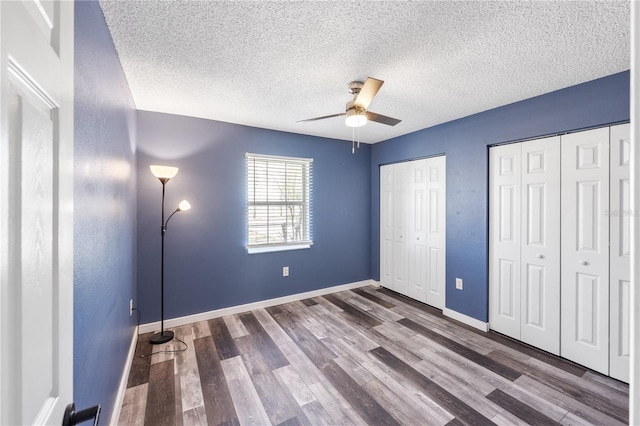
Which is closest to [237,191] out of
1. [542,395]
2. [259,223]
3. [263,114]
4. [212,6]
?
[259,223]

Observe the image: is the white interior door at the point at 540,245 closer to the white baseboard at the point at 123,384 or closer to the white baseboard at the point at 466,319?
the white baseboard at the point at 466,319

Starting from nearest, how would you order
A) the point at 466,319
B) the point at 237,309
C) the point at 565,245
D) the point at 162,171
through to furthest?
1. the point at 565,245
2. the point at 162,171
3. the point at 466,319
4. the point at 237,309

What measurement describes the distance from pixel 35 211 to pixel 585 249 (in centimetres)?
343

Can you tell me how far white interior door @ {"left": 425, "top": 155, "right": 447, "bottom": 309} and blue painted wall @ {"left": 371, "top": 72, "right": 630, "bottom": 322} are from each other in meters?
0.11

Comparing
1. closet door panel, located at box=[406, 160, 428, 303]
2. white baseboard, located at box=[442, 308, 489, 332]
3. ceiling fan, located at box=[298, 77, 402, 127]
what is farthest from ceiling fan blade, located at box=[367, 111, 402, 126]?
white baseboard, located at box=[442, 308, 489, 332]

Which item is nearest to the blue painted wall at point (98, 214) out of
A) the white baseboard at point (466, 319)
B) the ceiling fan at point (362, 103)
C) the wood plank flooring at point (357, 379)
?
the wood plank flooring at point (357, 379)

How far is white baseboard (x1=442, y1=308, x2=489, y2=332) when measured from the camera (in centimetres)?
301

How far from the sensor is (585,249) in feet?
7.68

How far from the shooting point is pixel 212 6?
4.74ft

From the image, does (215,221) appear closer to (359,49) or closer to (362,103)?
(362,103)

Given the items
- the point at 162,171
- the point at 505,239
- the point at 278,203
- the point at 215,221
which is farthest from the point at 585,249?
the point at 162,171

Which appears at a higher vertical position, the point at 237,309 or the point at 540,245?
the point at 540,245

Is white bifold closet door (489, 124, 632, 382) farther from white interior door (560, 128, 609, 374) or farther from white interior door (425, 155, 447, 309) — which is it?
white interior door (425, 155, 447, 309)

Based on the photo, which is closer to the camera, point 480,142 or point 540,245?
point 540,245
